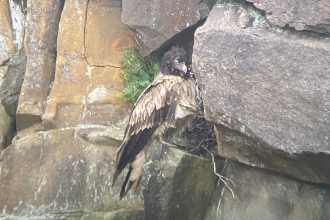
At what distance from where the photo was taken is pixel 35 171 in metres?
3.96

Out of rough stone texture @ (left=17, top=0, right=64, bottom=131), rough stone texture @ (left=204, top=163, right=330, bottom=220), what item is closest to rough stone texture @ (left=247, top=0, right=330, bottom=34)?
rough stone texture @ (left=204, top=163, right=330, bottom=220)

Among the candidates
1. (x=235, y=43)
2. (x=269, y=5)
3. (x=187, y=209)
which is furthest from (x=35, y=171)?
(x=269, y=5)

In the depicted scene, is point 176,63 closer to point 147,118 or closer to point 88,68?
point 147,118

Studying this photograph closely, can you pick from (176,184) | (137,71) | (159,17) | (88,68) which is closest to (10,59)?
(88,68)

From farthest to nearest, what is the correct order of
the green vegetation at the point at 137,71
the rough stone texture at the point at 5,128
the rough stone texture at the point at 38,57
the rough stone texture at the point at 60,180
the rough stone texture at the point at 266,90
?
1. the rough stone texture at the point at 5,128
2. the rough stone texture at the point at 38,57
3. the green vegetation at the point at 137,71
4. the rough stone texture at the point at 60,180
5. the rough stone texture at the point at 266,90

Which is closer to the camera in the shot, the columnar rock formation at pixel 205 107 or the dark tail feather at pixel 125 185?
the columnar rock formation at pixel 205 107

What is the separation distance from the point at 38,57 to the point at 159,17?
155 centimetres

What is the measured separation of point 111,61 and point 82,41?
1.25 ft

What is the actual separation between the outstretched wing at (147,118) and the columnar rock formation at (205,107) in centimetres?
35

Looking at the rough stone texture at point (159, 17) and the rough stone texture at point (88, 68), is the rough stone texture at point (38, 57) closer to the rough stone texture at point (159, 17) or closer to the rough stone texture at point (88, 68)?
the rough stone texture at point (88, 68)

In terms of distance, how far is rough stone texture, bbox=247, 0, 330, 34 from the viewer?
2279 mm

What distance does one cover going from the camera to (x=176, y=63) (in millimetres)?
3535

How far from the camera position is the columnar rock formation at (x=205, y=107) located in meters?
2.28

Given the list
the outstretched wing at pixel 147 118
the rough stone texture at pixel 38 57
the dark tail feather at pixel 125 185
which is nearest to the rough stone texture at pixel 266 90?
the outstretched wing at pixel 147 118
